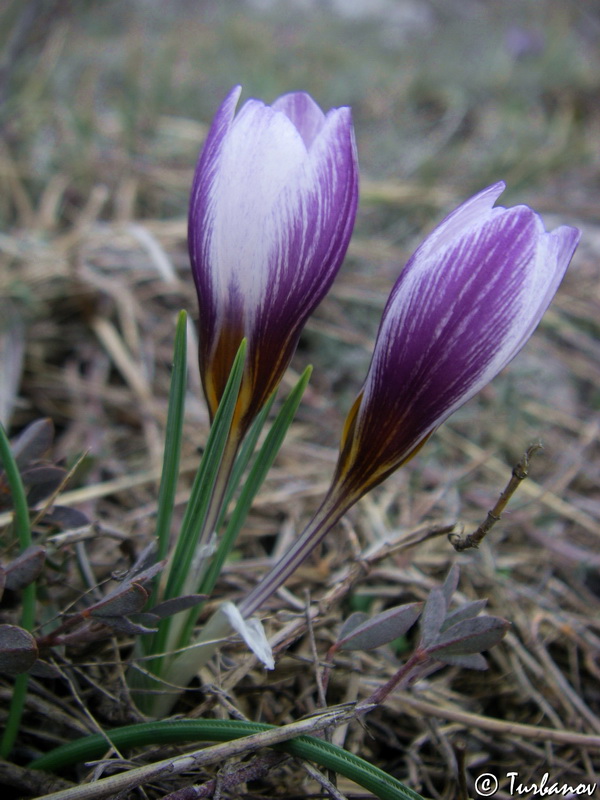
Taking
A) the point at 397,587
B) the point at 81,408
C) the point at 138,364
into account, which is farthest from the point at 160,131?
the point at 397,587

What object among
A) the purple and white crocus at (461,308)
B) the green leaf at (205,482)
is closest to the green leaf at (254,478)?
the green leaf at (205,482)

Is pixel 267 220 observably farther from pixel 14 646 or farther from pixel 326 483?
pixel 326 483

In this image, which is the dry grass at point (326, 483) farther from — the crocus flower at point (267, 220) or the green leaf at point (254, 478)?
the crocus flower at point (267, 220)

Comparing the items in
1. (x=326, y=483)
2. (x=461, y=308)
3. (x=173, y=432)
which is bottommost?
(x=326, y=483)

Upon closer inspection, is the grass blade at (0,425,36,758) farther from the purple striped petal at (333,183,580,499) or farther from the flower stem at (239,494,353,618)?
the purple striped petal at (333,183,580,499)

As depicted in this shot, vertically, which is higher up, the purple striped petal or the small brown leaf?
the purple striped petal

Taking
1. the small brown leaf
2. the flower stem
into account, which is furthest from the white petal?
the small brown leaf

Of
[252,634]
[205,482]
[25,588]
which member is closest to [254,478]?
[205,482]
